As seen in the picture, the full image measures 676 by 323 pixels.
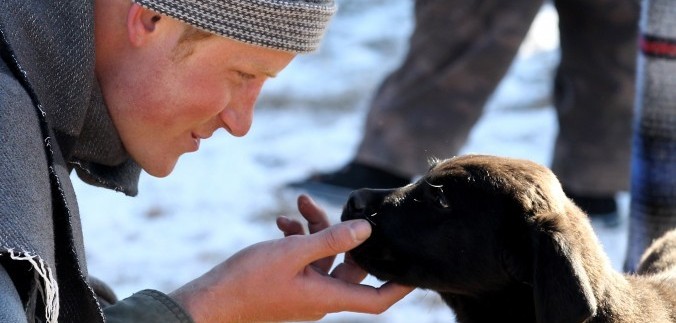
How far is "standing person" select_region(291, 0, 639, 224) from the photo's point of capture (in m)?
5.94

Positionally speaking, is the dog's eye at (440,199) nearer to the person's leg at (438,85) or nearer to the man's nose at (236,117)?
the man's nose at (236,117)

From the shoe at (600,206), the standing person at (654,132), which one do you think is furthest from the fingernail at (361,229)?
the shoe at (600,206)

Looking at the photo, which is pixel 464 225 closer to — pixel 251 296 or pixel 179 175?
pixel 251 296

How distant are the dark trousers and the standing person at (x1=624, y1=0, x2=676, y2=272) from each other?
152 cm

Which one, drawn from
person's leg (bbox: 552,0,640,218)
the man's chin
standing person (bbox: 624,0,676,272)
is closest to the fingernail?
the man's chin

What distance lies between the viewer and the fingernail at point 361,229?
3.02 meters

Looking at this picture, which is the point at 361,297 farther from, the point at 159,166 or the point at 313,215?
the point at 159,166

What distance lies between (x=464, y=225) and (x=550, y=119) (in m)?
4.42

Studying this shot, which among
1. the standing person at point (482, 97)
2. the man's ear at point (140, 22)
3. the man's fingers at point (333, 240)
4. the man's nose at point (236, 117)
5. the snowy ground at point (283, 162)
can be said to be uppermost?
the man's ear at point (140, 22)

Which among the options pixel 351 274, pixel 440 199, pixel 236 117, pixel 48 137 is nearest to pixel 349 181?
pixel 351 274

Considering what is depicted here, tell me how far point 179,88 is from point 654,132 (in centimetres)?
202

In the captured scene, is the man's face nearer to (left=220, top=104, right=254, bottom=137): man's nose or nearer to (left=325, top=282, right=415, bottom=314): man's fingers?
(left=220, top=104, right=254, bottom=137): man's nose

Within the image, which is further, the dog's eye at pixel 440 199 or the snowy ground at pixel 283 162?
the snowy ground at pixel 283 162

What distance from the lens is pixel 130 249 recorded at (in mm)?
5695
